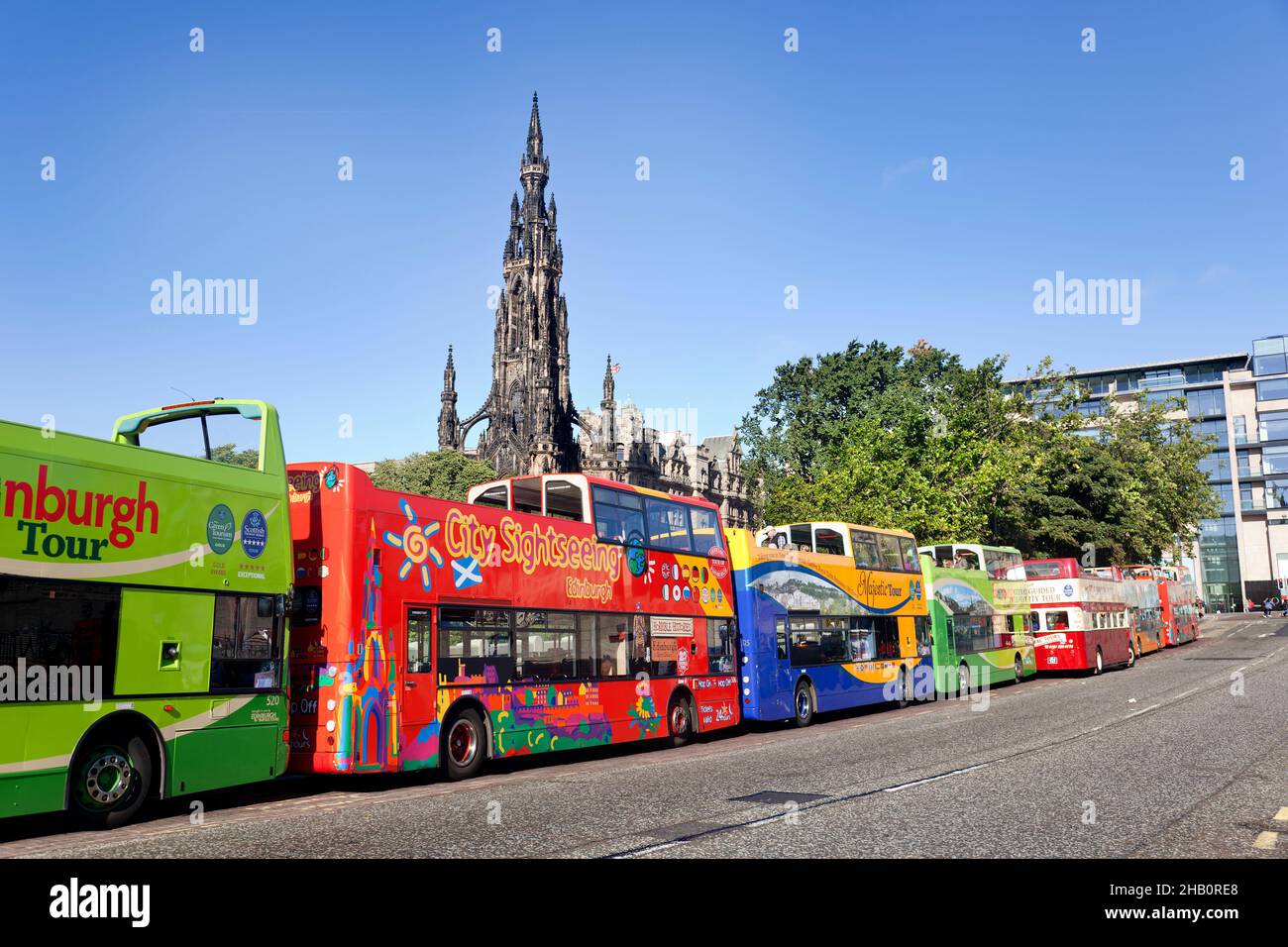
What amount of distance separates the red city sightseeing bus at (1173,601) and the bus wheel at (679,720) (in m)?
34.9

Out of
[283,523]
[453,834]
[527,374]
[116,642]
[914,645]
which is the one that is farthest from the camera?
[527,374]

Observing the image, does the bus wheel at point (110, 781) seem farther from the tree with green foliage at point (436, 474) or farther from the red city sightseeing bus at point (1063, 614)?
the tree with green foliage at point (436, 474)

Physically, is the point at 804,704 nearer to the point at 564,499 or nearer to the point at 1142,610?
the point at 564,499

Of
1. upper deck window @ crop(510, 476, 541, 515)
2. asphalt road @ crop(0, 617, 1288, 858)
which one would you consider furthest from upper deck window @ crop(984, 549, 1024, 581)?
upper deck window @ crop(510, 476, 541, 515)

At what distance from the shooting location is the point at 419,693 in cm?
1438

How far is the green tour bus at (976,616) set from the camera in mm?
31938

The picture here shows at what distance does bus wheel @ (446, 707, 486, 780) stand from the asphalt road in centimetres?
26

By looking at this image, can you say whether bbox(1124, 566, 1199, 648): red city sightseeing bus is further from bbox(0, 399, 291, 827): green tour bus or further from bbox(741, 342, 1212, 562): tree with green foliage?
bbox(0, 399, 291, 827): green tour bus

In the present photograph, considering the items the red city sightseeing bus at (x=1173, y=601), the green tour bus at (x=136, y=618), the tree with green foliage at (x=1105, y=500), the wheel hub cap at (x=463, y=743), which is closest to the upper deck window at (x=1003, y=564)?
the red city sightseeing bus at (x=1173, y=601)

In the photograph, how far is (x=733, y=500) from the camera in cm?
13088

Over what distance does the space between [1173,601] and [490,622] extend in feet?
178
